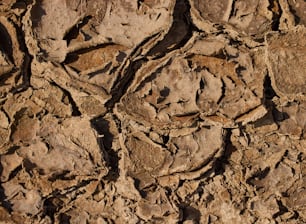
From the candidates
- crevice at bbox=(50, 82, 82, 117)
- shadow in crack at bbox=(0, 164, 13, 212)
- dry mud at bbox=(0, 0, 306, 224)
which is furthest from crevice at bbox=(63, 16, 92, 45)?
shadow in crack at bbox=(0, 164, 13, 212)

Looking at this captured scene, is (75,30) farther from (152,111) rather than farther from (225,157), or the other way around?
(225,157)

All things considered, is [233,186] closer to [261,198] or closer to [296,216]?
[261,198]

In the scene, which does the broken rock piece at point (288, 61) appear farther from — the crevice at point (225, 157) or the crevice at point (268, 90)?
the crevice at point (225, 157)

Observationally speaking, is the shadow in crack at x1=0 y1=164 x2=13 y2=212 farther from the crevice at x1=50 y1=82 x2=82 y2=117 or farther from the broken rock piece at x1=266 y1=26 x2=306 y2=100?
the broken rock piece at x1=266 y1=26 x2=306 y2=100

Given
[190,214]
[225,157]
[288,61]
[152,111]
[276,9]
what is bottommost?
[190,214]

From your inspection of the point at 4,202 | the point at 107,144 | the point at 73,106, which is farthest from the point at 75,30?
the point at 4,202

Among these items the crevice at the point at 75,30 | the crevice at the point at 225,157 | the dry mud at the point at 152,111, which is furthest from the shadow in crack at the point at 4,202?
the crevice at the point at 225,157

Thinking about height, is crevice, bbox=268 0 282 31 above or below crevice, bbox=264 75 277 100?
above

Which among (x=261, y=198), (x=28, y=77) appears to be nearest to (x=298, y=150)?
(x=261, y=198)
